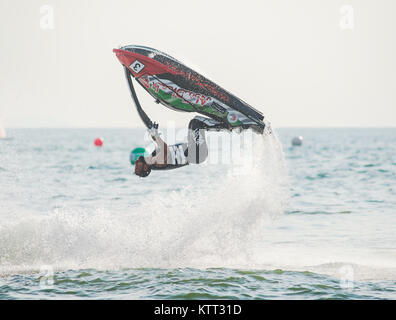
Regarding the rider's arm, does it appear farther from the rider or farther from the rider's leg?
the rider's leg

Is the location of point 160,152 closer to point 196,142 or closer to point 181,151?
point 181,151

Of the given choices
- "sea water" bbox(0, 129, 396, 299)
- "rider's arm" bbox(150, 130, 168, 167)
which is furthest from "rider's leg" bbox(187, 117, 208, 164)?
"rider's arm" bbox(150, 130, 168, 167)

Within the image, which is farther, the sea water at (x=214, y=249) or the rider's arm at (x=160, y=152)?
the rider's arm at (x=160, y=152)

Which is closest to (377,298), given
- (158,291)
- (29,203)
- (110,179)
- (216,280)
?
(216,280)

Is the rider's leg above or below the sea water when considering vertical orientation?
above

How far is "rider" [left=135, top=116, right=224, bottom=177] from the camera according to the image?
489 inches

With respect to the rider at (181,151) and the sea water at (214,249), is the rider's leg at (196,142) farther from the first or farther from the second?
the sea water at (214,249)

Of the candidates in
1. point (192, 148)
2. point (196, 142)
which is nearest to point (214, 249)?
point (192, 148)

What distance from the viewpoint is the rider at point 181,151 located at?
40.8 ft

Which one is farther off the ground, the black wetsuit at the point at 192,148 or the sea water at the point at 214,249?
the black wetsuit at the point at 192,148

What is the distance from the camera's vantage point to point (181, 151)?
12.6 m

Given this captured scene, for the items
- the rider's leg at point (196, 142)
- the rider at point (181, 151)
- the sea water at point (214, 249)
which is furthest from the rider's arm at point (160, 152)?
the sea water at point (214, 249)

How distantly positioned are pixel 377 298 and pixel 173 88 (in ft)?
20.6
